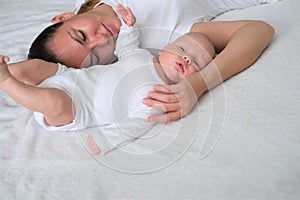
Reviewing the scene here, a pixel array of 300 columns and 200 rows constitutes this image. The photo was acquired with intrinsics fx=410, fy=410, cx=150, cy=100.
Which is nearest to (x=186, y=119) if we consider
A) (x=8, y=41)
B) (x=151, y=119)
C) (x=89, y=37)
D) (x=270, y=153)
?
(x=151, y=119)

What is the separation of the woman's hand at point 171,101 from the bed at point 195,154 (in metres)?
0.02

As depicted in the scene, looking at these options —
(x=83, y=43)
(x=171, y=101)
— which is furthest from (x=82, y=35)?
(x=171, y=101)

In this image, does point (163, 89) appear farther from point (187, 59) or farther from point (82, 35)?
point (82, 35)

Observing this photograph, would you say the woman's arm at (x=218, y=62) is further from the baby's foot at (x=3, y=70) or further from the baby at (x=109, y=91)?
the baby's foot at (x=3, y=70)

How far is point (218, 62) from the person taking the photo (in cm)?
95

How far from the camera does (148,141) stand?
811 mm

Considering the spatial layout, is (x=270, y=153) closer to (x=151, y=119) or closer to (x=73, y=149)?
(x=151, y=119)

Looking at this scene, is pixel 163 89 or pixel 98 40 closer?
pixel 163 89

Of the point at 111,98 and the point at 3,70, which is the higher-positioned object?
the point at 3,70

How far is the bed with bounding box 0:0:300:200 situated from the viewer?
702 mm

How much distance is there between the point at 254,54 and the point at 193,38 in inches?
6.0

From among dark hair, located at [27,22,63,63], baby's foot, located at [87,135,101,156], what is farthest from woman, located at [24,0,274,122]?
baby's foot, located at [87,135,101,156]

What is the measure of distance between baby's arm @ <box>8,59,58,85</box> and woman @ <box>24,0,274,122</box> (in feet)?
0.22

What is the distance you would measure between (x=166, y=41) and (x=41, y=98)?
1.25ft
